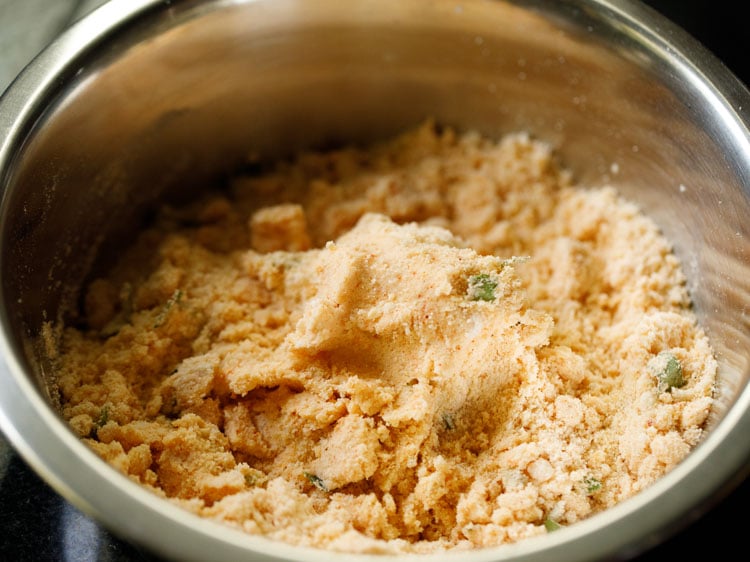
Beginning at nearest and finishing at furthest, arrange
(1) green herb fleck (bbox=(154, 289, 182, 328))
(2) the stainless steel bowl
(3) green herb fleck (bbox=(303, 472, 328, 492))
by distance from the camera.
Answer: (2) the stainless steel bowl
(3) green herb fleck (bbox=(303, 472, 328, 492))
(1) green herb fleck (bbox=(154, 289, 182, 328))

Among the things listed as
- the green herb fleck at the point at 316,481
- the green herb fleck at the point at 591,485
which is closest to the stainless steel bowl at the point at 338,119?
the green herb fleck at the point at 591,485

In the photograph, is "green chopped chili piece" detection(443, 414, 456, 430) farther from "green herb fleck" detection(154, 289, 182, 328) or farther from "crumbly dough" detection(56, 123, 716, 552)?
"green herb fleck" detection(154, 289, 182, 328)

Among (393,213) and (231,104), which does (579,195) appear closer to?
(393,213)

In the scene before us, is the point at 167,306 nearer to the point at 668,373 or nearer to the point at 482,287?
the point at 482,287

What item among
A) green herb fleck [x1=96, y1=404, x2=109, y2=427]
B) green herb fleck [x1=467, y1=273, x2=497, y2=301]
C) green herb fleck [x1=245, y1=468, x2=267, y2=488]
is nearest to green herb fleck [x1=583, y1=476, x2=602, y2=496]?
green herb fleck [x1=467, y1=273, x2=497, y2=301]

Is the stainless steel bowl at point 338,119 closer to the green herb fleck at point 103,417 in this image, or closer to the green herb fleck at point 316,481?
the green herb fleck at point 103,417

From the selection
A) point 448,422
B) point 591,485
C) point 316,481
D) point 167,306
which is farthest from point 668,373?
point 167,306

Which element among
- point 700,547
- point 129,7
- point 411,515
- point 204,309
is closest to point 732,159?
point 700,547
